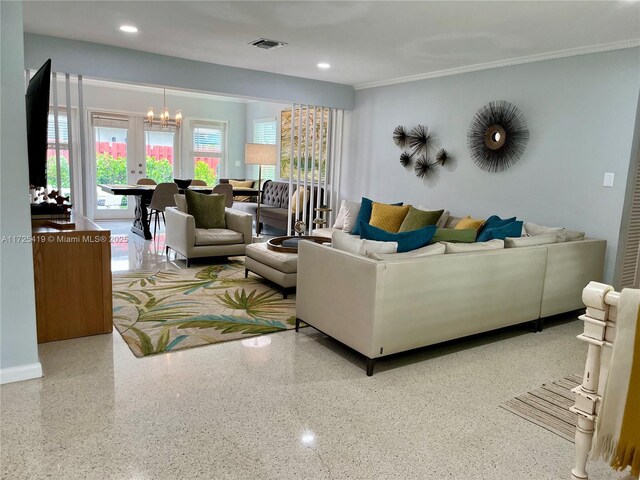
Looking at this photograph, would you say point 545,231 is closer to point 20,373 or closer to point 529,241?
point 529,241

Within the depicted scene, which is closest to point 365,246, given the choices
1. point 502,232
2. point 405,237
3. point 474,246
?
point 405,237

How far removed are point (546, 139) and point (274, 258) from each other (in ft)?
9.79

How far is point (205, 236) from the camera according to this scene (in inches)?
222

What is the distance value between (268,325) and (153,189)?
4387mm

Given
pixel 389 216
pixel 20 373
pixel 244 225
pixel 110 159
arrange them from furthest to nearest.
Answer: pixel 110 159
pixel 244 225
pixel 389 216
pixel 20 373

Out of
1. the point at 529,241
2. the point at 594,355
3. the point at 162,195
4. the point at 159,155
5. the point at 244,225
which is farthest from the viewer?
the point at 159,155

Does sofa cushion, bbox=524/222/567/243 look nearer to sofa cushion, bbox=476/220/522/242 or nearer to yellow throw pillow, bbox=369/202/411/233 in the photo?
sofa cushion, bbox=476/220/522/242

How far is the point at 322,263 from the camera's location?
331cm

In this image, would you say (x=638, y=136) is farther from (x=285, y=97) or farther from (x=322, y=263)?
(x=285, y=97)

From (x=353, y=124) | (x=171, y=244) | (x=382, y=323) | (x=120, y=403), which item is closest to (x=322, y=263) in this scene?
(x=382, y=323)

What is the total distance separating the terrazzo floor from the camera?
205 centimetres

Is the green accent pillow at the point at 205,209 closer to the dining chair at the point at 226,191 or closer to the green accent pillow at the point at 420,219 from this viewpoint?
the dining chair at the point at 226,191

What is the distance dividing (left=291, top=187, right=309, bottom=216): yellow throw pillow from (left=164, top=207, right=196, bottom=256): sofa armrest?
1.88m

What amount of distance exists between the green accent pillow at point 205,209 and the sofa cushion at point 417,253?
11.3 feet
